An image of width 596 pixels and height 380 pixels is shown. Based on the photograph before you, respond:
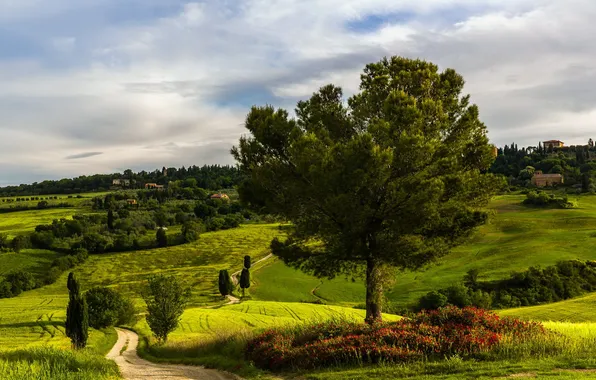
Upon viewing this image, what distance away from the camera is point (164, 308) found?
43.7 m

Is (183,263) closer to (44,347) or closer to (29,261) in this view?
(29,261)

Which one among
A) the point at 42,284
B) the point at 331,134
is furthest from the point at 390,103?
the point at 42,284

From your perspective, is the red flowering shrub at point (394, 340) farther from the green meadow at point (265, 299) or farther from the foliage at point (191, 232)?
the foliage at point (191, 232)

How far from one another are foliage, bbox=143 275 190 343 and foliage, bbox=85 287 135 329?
1197 cm

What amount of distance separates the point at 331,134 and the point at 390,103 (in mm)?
4451

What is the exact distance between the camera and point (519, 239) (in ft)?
350

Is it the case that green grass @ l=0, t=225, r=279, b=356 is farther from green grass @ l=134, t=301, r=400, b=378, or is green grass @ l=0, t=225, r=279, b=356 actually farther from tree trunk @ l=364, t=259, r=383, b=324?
tree trunk @ l=364, t=259, r=383, b=324

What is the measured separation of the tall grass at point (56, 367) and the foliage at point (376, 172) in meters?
9.96

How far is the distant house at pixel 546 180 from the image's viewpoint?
586 feet

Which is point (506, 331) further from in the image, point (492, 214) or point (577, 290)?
point (577, 290)

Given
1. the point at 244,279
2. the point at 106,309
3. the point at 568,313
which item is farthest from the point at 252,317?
the point at 244,279

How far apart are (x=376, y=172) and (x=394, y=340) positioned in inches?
274

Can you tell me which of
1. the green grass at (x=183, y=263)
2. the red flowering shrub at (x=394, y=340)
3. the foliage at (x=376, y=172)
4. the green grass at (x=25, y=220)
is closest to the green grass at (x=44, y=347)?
the red flowering shrub at (x=394, y=340)

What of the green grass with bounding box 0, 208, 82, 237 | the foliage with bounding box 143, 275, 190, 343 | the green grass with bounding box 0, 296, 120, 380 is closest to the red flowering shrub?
the green grass with bounding box 0, 296, 120, 380
